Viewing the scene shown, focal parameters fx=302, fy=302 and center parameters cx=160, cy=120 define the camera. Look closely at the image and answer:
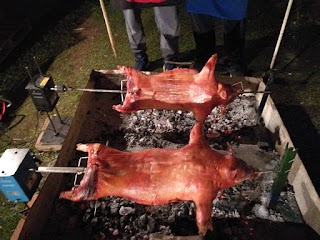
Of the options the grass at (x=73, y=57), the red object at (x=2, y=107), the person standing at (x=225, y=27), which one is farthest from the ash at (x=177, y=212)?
the red object at (x=2, y=107)

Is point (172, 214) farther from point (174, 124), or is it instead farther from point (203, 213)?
point (174, 124)

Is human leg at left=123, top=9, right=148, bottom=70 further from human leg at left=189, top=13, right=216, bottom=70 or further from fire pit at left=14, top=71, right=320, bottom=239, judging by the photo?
fire pit at left=14, top=71, right=320, bottom=239

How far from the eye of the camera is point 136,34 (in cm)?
549

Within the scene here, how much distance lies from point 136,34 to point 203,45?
4.10 ft

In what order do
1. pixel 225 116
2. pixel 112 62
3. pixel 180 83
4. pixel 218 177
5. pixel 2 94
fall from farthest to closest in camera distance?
pixel 112 62 < pixel 2 94 < pixel 225 116 < pixel 180 83 < pixel 218 177

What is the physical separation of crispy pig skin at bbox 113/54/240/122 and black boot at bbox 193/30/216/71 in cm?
226

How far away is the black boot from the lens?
5473 millimetres

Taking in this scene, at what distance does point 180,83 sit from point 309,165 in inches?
96.5

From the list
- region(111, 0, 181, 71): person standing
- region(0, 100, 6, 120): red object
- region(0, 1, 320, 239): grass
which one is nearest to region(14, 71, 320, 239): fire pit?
region(0, 1, 320, 239): grass

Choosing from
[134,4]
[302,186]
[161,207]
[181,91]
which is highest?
[134,4]

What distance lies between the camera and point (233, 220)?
3451mm

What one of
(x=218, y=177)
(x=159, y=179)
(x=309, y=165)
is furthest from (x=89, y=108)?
(x=309, y=165)

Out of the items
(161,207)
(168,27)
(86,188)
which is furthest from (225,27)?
(86,188)

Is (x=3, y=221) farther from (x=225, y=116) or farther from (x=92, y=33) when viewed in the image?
(x=92, y=33)
